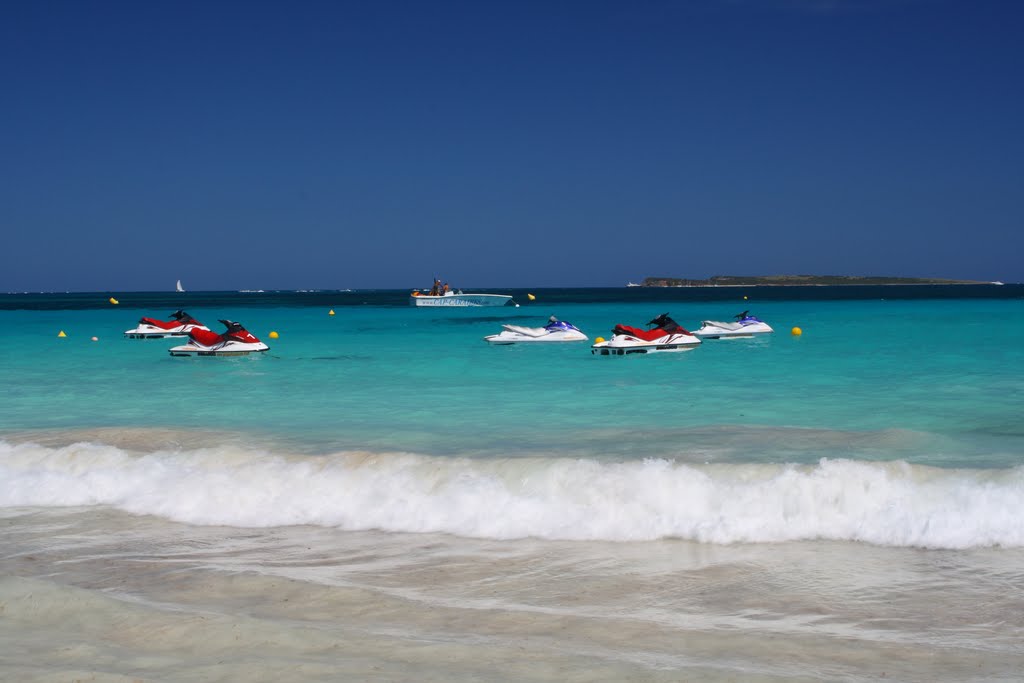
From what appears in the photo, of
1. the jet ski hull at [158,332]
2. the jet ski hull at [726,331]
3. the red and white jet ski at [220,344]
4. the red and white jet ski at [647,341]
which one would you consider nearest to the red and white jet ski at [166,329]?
the jet ski hull at [158,332]

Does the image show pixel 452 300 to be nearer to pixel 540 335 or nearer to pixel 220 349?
pixel 540 335

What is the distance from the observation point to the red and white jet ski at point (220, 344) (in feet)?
106

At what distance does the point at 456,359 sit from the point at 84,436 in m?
17.1

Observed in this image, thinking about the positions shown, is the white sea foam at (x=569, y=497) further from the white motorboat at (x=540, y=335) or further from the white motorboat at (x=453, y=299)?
the white motorboat at (x=453, y=299)

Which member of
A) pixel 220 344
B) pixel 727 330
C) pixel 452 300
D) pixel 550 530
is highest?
pixel 452 300

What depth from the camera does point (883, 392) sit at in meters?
19.6

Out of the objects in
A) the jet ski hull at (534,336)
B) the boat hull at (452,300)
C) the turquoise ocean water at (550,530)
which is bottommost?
the turquoise ocean water at (550,530)

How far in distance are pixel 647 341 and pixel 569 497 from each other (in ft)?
76.4

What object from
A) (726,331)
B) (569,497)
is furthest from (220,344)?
(569,497)

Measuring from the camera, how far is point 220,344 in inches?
1282

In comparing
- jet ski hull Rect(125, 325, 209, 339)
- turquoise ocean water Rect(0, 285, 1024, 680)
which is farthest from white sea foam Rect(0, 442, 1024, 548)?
jet ski hull Rect(125, 325, 209, 339)

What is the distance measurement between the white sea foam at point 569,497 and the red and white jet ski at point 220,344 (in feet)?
73.6

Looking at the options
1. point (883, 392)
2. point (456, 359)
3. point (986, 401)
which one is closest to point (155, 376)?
point (456, 359)

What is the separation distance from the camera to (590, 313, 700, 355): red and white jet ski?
31.5 meters
